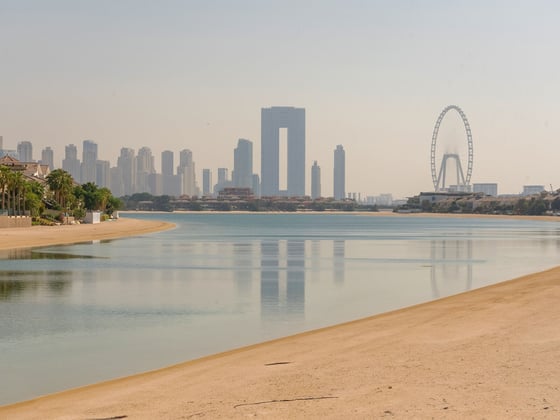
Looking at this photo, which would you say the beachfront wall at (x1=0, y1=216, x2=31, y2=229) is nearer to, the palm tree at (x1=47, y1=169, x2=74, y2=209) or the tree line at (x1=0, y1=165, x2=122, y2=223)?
the tree line at (x1=0, y1=165, x2=122, y2=223)

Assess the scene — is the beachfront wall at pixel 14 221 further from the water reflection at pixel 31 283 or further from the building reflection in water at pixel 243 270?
the water reflection at pixel 31 283

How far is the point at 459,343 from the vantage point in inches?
722

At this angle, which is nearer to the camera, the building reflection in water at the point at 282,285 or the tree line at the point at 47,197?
the building reflection in water at the point at 282,285

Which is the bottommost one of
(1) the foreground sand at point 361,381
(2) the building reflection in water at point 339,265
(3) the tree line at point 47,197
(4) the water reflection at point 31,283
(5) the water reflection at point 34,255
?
(2) the building reflection in water at point 339,265

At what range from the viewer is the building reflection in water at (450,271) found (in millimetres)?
37906

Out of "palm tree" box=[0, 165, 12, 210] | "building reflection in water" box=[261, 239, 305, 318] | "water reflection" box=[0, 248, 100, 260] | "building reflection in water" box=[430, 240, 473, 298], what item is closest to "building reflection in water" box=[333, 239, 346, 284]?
"building reflection in water" box=[261, 239, 305, 318]

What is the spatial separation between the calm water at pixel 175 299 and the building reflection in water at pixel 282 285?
74 millimetres

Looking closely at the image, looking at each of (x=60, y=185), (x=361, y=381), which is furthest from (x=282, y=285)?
(x=60, y=185)

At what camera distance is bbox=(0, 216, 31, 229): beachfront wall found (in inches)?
4247

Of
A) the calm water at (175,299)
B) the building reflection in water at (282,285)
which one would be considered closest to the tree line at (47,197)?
the calm water at (175,299)

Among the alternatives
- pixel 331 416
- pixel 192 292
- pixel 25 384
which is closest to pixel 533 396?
pixel 331 416

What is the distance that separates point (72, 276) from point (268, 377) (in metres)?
30.2

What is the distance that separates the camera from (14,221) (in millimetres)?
111188

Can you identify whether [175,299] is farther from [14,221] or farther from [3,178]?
[3,178]
